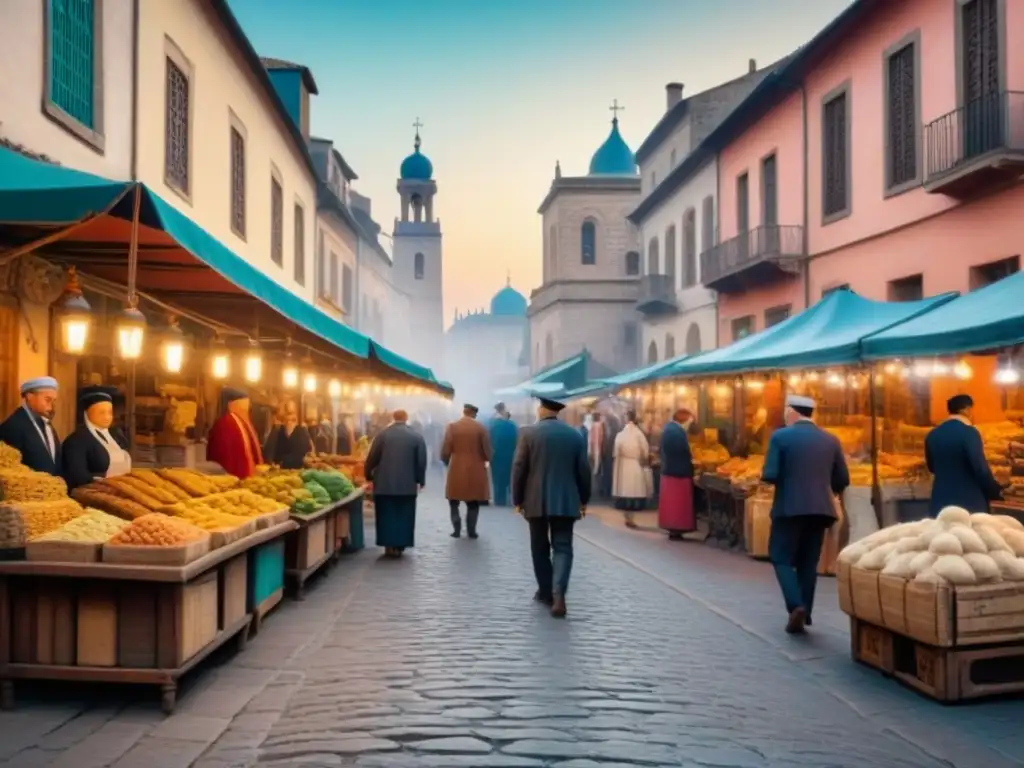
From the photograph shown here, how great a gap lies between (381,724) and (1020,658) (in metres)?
4.04

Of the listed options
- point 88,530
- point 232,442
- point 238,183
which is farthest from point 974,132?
point 88,530

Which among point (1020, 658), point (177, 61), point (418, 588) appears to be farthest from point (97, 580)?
point (177, 61)

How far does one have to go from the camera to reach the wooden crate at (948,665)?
21.9 ft

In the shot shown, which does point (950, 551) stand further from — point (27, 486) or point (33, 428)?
point (33, 428)

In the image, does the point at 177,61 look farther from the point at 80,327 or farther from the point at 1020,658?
the point at 1020,658

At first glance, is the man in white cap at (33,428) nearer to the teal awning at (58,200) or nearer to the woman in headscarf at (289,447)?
the teal awning at (58,200)

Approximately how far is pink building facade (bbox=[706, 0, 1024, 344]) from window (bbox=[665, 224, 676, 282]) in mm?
6958

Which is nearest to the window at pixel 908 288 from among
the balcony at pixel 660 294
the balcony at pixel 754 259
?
the balcony at pixel 754 259

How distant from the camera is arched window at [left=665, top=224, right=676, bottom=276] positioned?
3381cm

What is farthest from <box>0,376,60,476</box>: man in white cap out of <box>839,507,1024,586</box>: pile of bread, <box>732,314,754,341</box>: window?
<box>732,314,754,341</box>: window

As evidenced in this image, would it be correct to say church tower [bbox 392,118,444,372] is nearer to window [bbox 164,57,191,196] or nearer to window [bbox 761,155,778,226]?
window [bbox 761,155,778,226]

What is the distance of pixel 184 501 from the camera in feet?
27.1

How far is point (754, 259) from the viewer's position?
23156mm

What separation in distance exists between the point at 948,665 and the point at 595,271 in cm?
4111
